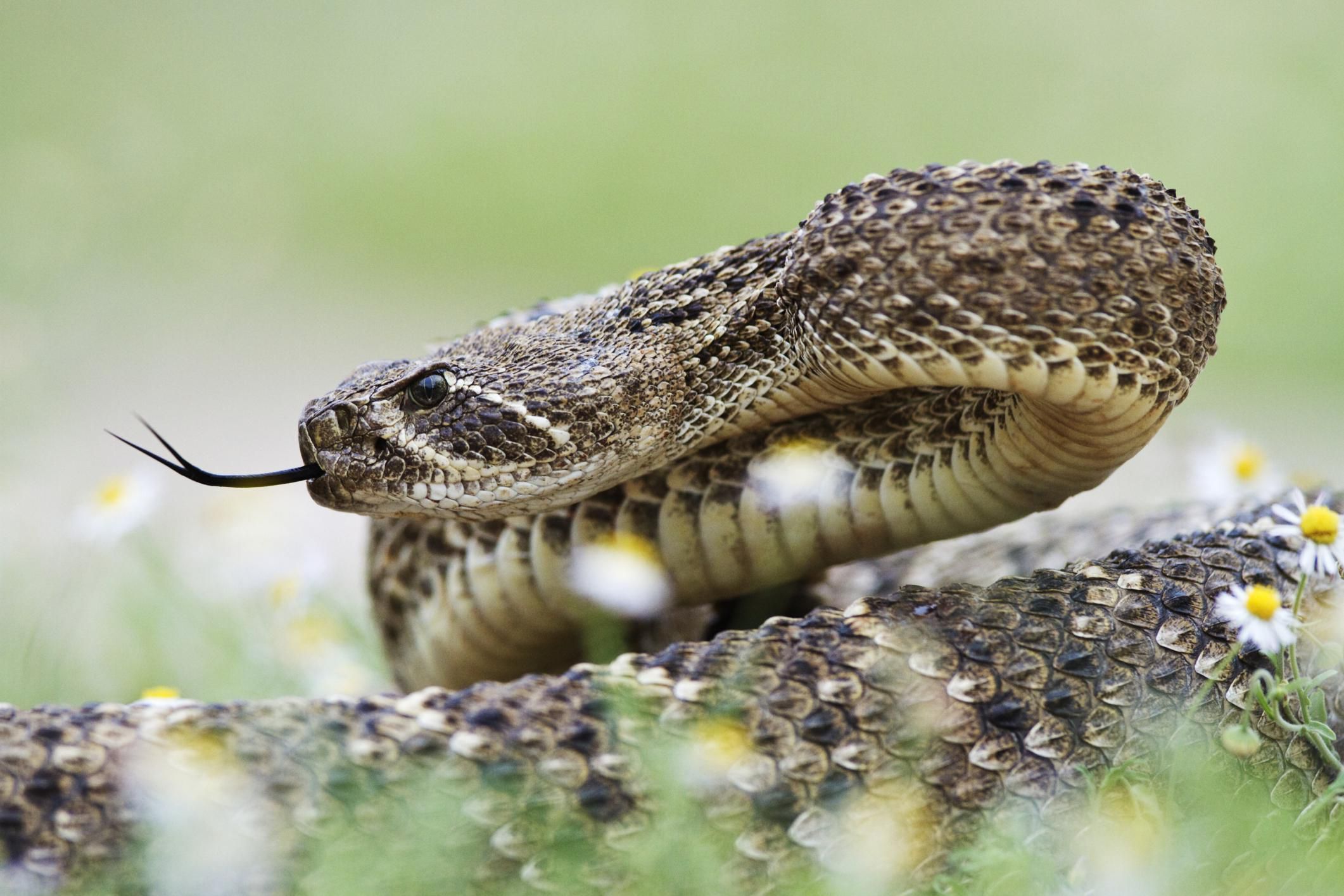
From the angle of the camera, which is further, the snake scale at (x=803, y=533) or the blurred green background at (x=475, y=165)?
the blurred green background at (x=475, y=165)

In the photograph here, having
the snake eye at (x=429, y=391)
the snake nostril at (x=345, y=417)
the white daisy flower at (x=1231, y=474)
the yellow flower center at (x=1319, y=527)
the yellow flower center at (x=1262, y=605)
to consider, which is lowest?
the yellow flower center at (x=1262, y=605)

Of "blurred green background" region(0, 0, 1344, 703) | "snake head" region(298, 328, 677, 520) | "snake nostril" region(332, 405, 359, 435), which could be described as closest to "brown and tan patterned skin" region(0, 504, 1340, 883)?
"snake head" region(298, 328, 677, 520)

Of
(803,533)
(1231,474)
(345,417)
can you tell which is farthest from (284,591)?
(1231,474)

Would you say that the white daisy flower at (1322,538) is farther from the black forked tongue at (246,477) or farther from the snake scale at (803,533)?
the black forked tongue at (246,477)

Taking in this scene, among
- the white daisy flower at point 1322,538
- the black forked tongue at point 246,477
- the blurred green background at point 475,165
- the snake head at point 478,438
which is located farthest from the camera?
the blurred green background at point 475,165

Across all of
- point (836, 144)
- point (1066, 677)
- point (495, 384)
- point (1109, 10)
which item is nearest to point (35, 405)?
point (495, 384)

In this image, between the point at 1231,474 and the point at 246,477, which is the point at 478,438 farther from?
the point at 1231,474

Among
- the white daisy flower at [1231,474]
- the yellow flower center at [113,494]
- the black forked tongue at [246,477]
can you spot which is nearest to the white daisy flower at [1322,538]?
the white daisy flower at [1231,474]
